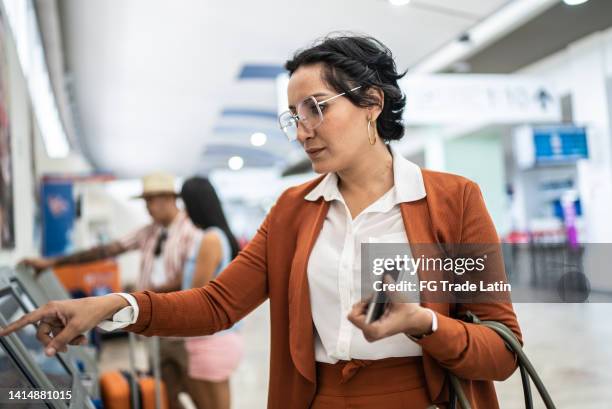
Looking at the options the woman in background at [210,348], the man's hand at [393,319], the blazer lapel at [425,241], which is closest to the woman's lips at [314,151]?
the blazer lapel at [425,241]

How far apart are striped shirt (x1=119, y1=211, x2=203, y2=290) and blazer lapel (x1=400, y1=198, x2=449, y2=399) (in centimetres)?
161

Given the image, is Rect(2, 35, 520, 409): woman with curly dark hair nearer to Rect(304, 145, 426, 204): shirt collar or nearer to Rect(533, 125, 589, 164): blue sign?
Rect(304, 145, 426, 204): shirt collar

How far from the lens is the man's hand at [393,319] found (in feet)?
2.35

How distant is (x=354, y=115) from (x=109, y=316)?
65 centimetres

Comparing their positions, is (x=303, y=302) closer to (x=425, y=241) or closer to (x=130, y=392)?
(x=425, y=241)

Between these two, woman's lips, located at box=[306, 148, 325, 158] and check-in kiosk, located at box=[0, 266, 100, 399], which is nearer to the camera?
woman's lips, located at box=[306, 148, 325, 158]

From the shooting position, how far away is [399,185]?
117 centimetres

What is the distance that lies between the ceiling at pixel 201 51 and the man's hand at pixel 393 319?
1.83 metres

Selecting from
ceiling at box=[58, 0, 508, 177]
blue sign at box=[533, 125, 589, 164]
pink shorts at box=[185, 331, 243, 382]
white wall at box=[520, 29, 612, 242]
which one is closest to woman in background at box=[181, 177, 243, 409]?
pink shorts at box=[185, 331, 243, 382]

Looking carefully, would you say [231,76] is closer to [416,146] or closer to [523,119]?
[416,146]

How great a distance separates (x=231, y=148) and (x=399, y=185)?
12662 millimetres

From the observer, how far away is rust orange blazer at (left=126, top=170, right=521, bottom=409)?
3.13 feet

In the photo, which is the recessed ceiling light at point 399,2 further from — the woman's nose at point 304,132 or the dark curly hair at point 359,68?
the woman's nose at point 304,132

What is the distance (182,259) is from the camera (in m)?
2.56
